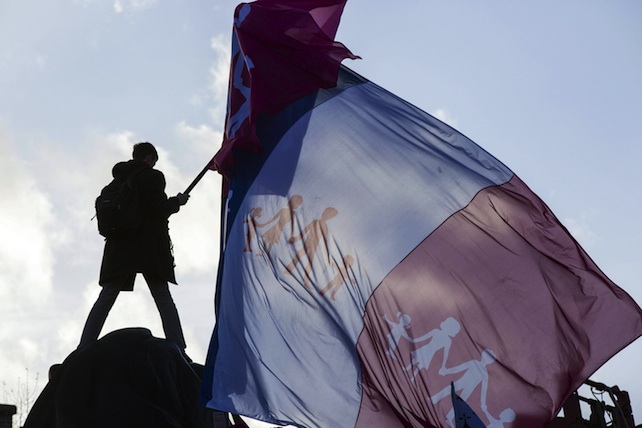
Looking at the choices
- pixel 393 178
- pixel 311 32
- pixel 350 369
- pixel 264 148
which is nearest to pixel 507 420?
pixel 350 369

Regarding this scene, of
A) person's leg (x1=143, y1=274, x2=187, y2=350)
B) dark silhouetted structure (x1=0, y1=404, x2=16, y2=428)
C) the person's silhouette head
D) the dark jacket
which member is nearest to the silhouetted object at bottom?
person's leg (x1=143, y1=274, x2=187, y2=350)

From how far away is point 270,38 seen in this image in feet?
25.7

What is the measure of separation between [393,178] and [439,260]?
66cm

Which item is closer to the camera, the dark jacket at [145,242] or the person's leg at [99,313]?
the person's leg at [99,313]

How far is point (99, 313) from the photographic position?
7199mm

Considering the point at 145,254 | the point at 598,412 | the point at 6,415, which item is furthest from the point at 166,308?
the point at 598,412

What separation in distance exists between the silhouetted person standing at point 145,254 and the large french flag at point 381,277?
1.48 ft

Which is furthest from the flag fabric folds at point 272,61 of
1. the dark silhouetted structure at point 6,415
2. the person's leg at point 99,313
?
the dark silhouetted structure at point 6,415

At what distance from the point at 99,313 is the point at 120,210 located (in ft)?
2.35

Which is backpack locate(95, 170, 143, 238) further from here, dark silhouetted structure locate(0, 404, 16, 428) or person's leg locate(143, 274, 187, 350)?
dark silhouetted structure locate(0, 404, 16, 428)

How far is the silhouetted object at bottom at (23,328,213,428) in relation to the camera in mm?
5973

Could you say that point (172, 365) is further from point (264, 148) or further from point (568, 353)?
point (568, 353)

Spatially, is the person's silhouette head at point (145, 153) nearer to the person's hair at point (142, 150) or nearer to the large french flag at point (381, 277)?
the person's hair at point (142, 150)

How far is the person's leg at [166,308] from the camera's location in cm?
711
